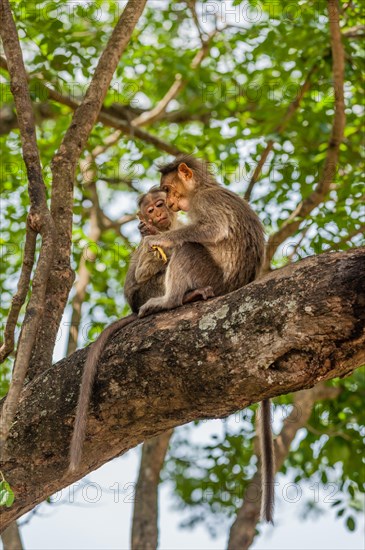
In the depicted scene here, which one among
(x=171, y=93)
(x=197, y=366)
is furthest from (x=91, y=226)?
(x=197, y=366)

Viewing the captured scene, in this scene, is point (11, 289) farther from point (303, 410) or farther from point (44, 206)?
point (44, 206)

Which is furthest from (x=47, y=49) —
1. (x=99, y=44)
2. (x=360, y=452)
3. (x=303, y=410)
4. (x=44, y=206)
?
(x=360, y=452)

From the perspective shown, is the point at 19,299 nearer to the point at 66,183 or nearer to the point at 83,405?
the point at 83,405

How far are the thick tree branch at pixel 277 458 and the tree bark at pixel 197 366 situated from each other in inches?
121

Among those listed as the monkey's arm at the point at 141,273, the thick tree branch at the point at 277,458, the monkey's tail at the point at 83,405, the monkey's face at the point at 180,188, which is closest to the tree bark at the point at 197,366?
the monkey's tail at the point at 83,405

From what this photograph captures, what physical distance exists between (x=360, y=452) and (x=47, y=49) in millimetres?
4812

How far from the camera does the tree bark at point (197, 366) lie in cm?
364

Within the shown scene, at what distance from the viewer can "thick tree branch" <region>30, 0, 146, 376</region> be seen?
5184 mm

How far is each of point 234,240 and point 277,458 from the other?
9.01ft

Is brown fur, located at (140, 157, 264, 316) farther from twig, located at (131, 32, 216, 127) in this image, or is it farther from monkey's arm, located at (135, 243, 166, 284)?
twig, located at (131, 32, 216, 127)

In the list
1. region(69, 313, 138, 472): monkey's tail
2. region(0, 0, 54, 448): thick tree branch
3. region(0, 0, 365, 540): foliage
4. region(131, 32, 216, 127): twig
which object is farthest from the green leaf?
region(131, 32, 216, 127): twig

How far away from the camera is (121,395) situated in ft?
13.9

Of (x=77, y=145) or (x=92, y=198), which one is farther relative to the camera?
(x=92, y=198)

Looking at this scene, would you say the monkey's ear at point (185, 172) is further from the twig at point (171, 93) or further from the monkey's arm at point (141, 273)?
the twig at point (171, 93)
